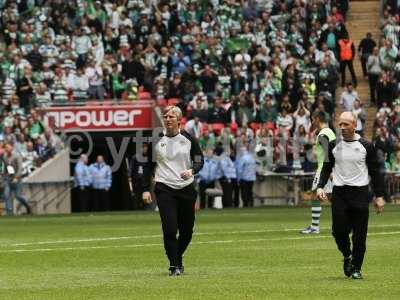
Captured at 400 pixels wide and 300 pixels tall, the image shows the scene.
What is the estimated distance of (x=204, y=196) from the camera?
138 ft

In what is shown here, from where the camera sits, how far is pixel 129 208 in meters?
44.9

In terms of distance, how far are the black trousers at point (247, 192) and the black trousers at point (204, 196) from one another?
0.87 meters

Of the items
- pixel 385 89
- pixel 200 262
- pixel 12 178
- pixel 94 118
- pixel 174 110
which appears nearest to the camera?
pixel 174 110

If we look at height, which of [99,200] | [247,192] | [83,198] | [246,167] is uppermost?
[246,167]

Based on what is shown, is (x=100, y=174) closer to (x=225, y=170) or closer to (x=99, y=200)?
(x=99, y=200)

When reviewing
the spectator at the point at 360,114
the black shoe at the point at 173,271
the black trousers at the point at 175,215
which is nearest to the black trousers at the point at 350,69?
the spectator at the point at 360,114

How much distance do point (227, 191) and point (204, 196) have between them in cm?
83

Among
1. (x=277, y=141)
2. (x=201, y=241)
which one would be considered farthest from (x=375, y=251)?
(x=277, y=141)

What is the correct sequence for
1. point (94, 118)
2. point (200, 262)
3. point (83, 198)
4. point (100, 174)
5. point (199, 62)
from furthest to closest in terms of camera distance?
point (199, 62)
point (94, 118)
point (83, 198)
point (100, 174)
point (200, 262)

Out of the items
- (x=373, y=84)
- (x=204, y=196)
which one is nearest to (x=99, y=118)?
(x=204, y=196)

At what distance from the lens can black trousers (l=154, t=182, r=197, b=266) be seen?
1795cm

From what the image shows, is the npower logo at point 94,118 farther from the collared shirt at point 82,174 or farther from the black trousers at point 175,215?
the black trousers at point 175,215

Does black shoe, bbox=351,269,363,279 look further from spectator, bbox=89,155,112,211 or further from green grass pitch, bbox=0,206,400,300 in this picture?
spectator, bbox=89,155,112,211

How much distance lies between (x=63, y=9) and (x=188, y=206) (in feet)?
98.0
